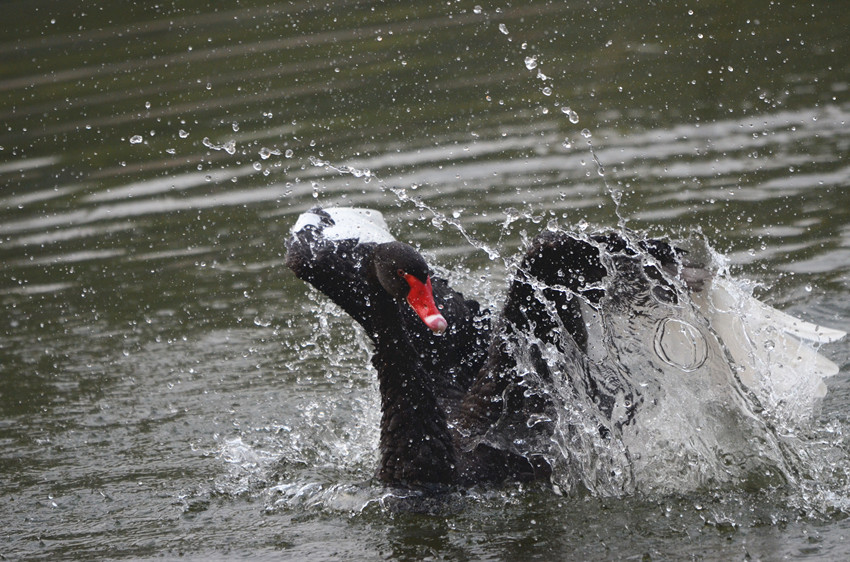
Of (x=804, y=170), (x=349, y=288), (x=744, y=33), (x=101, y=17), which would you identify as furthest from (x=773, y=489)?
(x=101, y=17)

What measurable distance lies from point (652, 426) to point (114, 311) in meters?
4.38

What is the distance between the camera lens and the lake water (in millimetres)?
5199

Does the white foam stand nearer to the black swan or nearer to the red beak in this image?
the black swan

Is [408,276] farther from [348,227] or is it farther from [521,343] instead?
[348,227]

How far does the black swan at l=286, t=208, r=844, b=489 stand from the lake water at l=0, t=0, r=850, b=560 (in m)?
0.22

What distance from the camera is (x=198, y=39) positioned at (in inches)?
624

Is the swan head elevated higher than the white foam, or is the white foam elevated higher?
the white foam

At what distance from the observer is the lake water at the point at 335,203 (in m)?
5.20

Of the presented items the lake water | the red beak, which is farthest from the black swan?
the lake water

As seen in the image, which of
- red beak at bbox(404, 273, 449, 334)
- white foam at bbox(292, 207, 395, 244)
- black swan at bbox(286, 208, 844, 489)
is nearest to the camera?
red beak at bbox(404, 273, 449, 334)

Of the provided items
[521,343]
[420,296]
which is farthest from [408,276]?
[521,343]

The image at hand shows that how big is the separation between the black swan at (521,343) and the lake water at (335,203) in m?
0.22

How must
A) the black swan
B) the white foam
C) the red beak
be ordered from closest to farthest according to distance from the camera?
the red beak, the black swan, the white foam

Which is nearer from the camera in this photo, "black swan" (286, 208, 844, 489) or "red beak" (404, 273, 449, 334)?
"red beak" (404, 273, 449, 334)
